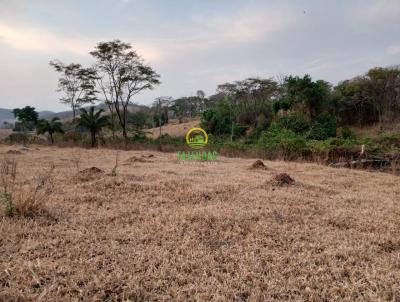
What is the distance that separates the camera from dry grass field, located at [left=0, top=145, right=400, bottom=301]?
176 cm

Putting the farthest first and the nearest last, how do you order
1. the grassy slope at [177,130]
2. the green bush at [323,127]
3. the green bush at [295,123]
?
the grassy slope at [177,130] → the green bush at [295,123] → the green bush at [323,127]

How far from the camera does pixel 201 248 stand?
2.34 metres

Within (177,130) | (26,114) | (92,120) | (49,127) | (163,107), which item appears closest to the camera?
(92,120)

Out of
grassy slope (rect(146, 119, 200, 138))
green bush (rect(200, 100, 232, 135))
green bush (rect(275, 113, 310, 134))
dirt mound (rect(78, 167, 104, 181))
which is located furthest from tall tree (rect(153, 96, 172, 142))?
dirt mound (rect(78, 167, 104, 181))

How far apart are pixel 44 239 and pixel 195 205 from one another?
5.84 feet

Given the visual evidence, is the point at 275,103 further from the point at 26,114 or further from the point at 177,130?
the point at 26,114

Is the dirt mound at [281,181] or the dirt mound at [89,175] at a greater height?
the dirt mound at [89,175]

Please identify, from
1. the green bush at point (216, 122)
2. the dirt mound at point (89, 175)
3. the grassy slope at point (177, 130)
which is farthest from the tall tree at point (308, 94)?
the dirt mound at point (89, 175)

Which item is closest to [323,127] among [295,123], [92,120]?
[295,123]

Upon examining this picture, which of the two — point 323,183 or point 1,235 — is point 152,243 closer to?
point 1,235

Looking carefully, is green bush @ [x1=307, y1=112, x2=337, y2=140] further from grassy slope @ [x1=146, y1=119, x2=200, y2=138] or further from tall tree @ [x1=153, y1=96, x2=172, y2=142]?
tall tree @ [x1=153, y1=96, x2=172, y2=142]

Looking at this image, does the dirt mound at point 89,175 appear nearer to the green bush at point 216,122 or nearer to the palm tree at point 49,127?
the palm tree at point 49,127

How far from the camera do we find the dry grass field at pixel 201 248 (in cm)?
176

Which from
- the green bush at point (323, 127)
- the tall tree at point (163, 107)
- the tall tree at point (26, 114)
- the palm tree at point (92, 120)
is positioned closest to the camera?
the green bush at point (323, 127)
